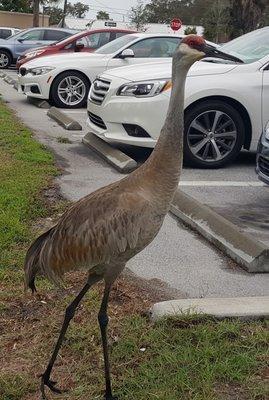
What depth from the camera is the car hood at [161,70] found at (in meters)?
7.50

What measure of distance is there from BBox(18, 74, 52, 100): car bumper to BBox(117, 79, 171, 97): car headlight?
18.0 ft

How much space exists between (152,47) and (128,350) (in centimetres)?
916

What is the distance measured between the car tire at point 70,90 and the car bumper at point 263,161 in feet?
24.6

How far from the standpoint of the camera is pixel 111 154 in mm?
7828

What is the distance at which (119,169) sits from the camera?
24.0ft

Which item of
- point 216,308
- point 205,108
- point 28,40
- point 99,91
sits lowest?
point 216,308

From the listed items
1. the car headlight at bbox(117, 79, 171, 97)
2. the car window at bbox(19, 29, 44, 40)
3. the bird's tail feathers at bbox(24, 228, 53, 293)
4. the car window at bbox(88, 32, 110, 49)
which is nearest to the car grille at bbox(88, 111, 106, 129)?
the car headlight at bbox(117, 79, 171, 97)

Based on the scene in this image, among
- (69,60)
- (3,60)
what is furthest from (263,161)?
(3,60)

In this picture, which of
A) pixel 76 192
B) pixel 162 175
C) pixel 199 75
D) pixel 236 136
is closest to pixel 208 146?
pixel 236 136

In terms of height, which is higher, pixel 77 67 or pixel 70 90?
pixel 77 67

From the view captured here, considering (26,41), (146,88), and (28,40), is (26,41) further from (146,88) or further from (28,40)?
(146,88)

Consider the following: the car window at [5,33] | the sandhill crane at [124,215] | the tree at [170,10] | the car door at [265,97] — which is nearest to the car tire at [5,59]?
the car window at [5,33]

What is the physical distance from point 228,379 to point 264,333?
0.49m

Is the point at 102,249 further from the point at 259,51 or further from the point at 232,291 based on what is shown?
the point at 259,51
